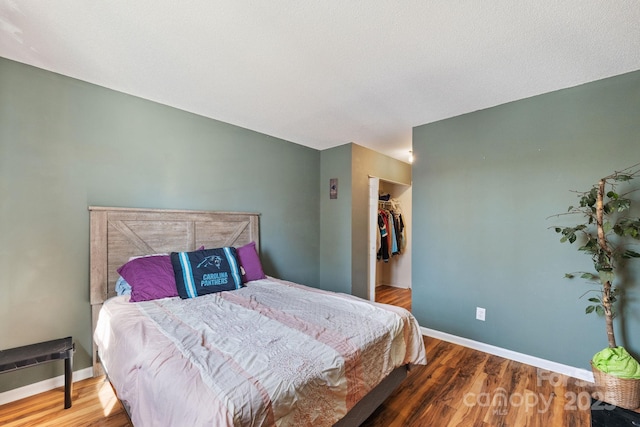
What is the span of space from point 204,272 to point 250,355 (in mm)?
1310

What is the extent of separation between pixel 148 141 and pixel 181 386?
89.3 inches

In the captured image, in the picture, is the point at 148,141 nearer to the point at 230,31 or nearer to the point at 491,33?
the point at 230,31

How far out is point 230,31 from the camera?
64.5 inches

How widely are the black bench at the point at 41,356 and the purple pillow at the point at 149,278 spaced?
0.48 metres

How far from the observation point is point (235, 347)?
52.1 inches

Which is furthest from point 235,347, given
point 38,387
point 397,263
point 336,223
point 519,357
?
point 397,263

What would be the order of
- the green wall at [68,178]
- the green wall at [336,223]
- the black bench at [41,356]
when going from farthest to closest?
the green wall at [336,223]
the green wall at [68,178]
the black bench at [41,356]

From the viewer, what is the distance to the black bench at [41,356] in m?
1.67

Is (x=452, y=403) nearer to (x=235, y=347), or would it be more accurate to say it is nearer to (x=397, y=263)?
(x=235, y=347)

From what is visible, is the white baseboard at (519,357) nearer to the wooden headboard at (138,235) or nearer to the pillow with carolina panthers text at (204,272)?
the pillow with carolina panthers text at (204,272)

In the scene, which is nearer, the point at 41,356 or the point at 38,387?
the point at 41,356

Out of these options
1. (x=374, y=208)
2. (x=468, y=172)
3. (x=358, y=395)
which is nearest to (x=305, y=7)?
(x=358, y=395)

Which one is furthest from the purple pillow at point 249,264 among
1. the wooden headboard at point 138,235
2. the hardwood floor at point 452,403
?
the hardwood floor at point 452,403

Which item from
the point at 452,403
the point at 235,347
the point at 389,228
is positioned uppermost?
the point at 389,228
